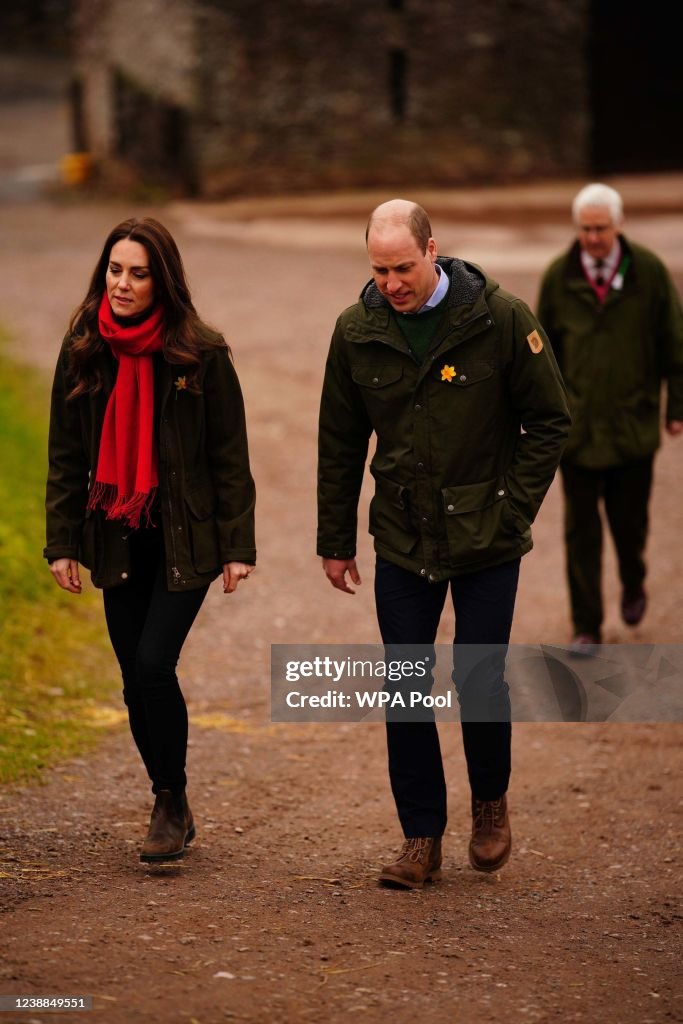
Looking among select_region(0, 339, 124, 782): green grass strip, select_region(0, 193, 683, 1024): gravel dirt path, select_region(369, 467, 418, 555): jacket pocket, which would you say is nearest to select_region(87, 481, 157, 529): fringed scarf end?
select_region(369, 467, 418, 555): jacket pocket

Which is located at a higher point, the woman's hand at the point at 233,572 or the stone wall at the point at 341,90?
the stone wall at the point at 341,90

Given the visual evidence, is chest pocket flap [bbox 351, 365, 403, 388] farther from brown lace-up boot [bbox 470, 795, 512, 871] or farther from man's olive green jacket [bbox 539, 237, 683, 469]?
man's olive green jacket [bbox 539, 237, 683, 469]

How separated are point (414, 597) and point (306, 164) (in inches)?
581

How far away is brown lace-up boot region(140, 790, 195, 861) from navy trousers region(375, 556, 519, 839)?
0.68m

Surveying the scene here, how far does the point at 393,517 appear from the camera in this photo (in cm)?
479

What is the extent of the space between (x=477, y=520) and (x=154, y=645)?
3.35 feet

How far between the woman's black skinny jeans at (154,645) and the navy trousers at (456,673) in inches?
23.5

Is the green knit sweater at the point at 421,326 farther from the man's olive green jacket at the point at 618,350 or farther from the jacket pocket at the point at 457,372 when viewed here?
the man's olive green jacket at the point at 618,350

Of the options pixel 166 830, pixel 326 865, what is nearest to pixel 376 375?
pixel 166 830

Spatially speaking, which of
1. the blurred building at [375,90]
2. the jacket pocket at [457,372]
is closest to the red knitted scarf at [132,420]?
the jacket pocket at [457,372]

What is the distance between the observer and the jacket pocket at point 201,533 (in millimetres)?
4742

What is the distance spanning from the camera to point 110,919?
173 inches

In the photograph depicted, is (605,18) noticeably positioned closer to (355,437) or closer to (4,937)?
(355,437)

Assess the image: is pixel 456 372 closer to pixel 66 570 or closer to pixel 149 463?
pixel 149 463
